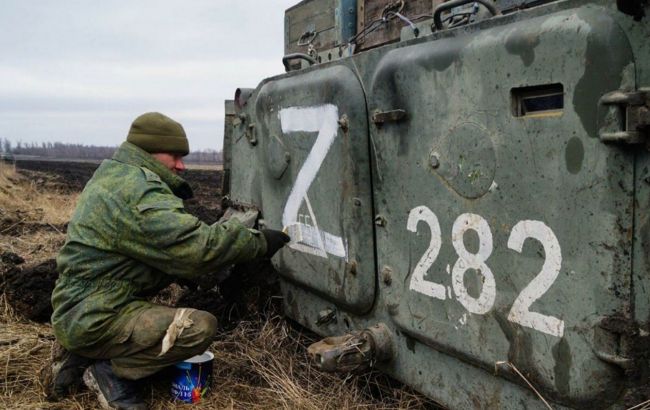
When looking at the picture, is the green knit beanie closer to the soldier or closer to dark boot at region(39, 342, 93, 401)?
the soldier

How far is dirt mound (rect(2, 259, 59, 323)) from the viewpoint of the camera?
14.2 ft

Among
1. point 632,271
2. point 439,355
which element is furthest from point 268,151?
point 632,271

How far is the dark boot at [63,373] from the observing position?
10.6 feet

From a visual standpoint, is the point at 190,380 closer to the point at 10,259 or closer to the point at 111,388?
the point at 111,388

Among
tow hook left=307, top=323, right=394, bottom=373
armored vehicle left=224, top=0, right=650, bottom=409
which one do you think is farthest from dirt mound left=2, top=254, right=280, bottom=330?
tow hook left=307, top=323, right=394, bottom=373

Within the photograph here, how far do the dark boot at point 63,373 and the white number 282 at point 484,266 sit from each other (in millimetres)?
1751

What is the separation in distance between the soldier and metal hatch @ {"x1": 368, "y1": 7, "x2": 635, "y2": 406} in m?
0.91

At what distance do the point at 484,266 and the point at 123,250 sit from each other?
166cm

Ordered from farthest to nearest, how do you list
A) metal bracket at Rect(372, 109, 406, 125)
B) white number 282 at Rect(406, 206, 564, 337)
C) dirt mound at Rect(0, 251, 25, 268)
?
dirt mound at Rect(0, 251, 25, 268), metal bracket at Rect(372, 109, 406, 125), white number 282 at Rect(406, 206, 564, 337)

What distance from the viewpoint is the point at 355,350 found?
272 centimetres

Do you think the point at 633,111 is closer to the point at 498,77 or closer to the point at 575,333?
the point at 498,77

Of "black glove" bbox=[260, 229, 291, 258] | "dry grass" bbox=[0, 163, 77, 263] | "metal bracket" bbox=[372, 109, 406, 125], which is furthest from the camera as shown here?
"dry grass" bbox=[0, 163, 77, 263]

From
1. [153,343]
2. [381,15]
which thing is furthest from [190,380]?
[381,15]

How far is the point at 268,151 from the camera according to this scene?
11.8 ft
